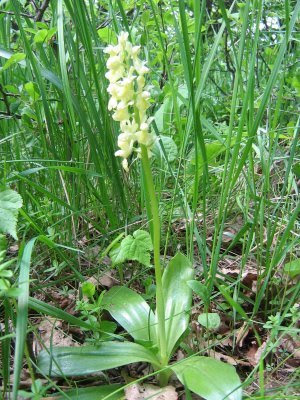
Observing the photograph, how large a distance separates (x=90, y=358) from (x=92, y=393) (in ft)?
0.26

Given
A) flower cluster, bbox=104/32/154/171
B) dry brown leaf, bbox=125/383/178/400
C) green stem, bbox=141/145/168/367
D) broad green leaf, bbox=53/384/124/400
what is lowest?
dry brown leaf, bbox=125/383/178/400

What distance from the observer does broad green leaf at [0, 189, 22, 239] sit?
2.87ft

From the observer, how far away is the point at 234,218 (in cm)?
169

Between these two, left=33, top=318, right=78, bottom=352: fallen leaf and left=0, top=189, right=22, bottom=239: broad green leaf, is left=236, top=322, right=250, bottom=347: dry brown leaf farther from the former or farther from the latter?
left=0, top=189, right=22, bottom=239: broad green leaf

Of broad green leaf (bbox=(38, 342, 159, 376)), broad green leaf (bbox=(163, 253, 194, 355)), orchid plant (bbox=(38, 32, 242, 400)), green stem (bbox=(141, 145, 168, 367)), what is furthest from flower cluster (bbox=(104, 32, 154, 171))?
broad green leaf (bbox=(38, 342, 159, 376))

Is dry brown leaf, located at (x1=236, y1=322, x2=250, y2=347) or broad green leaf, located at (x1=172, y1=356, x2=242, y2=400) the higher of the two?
broad green leaf, located at (x1=172, y1=356, x2=242, y2=400)

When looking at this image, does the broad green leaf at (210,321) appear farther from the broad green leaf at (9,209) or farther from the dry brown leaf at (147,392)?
the broad green leaf at (9,209)

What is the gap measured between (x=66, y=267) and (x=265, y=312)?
0.62m

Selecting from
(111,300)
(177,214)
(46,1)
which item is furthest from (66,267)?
(46,1)

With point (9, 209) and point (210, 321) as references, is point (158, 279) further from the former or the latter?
point (9, 209)

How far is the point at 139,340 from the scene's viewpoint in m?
1.09

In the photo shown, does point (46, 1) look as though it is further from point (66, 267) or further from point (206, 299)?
point (206, 299)

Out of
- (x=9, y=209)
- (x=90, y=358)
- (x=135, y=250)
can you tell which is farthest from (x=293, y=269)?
(x=9, y=209)

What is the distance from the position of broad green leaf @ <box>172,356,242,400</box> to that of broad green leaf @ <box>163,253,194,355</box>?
12 cm
